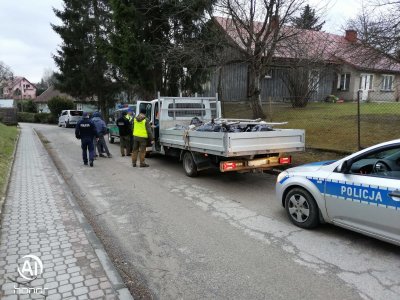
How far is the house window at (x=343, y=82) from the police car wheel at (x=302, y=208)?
87.3 feet

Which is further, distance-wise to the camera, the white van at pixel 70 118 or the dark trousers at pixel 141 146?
the white van at pixel 70 118

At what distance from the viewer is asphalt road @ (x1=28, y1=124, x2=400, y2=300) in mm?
3395

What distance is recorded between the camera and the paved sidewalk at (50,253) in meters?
3.33

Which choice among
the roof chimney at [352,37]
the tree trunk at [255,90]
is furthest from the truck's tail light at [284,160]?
the tree trunk at [255,90]

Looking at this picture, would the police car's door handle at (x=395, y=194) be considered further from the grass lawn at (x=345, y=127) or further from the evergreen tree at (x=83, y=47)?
the evergreen tree at (x=83, y=47)

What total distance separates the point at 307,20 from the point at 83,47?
69.0 ft

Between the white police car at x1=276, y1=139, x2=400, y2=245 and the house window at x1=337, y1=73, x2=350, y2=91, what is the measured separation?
87.0 ft

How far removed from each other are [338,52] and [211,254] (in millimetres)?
10251

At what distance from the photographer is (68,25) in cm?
2948

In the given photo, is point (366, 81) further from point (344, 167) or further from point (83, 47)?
point (344, 167)

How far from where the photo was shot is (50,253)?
4.11m

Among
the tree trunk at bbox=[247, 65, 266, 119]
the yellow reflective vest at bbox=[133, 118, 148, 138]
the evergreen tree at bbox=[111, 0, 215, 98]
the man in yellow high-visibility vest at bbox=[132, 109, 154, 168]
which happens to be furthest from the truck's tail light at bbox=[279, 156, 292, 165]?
the evergreen tree at bbox=[111, 0, 215, 98]

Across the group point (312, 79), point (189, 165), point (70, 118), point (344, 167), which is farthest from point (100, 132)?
point (70, 118)

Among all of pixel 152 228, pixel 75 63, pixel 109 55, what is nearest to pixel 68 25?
pixel 75 63
